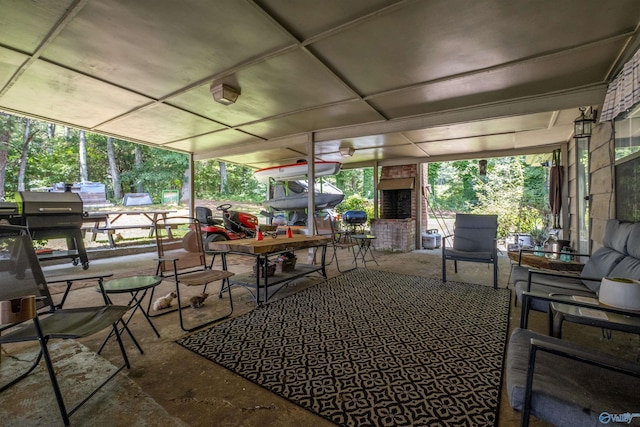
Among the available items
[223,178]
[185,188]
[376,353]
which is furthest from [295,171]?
[185,188]

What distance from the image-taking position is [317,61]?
2717 millimetres

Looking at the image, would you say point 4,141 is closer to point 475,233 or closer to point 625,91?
point 475,233

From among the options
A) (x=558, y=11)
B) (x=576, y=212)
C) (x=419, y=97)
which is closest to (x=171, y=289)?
(x=419, y=97)

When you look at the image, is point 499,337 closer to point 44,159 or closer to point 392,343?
point 392,343

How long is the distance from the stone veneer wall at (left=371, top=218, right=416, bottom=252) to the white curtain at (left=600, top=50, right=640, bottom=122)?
4478 mm

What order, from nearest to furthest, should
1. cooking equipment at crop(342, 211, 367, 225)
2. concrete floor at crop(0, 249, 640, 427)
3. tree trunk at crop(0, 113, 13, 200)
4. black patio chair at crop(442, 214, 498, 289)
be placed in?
concrete floor at crop(0, 249, 640, 427), black patio chair at crop(442, 214, 498, 289), cooking equipment at crop(342, 211, 367, 225), tree trunk at crop(0, 113, 13, 200)

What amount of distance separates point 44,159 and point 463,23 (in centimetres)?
1522

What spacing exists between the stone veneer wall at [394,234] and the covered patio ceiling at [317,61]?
2.70 m

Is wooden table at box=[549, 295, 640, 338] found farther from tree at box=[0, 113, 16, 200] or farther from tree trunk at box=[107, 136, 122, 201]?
tree trunk at box=[107, 136, 122, 201]

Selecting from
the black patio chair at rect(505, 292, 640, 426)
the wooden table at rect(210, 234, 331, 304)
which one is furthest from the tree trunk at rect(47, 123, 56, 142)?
the black patio chair at rect(505, 292, 640, 426)

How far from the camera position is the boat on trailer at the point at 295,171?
684cm

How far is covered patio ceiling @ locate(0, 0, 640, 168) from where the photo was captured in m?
2.02

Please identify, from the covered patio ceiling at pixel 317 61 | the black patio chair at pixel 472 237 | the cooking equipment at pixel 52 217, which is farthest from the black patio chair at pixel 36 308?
the black patio chair at pixel 472 237

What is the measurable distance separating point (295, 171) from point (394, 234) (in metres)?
3.06
